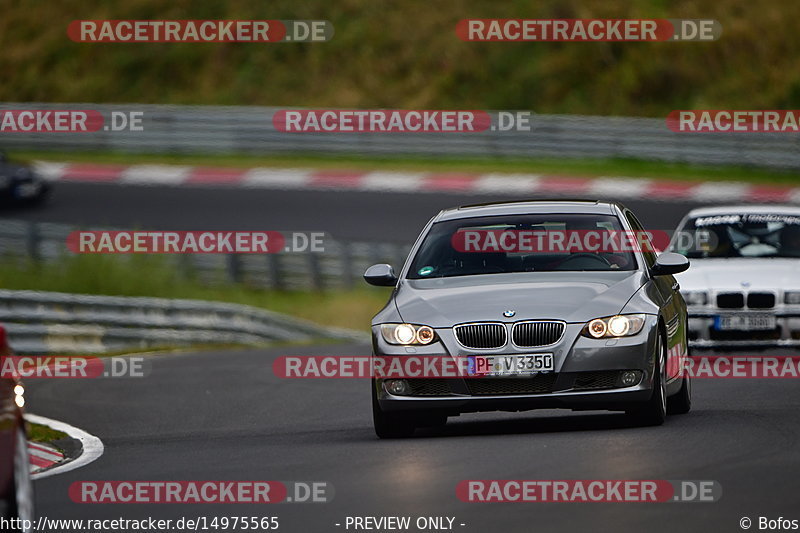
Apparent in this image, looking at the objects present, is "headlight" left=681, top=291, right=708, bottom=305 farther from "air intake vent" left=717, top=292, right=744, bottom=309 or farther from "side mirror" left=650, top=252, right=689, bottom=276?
"side mirror" left=650, top=252, right=689, bottom=276

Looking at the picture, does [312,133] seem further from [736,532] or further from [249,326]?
[736,532]

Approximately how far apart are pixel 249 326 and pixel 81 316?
2.69 m

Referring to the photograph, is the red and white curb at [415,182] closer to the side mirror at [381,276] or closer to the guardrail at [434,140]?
the guardrail at [434,140]

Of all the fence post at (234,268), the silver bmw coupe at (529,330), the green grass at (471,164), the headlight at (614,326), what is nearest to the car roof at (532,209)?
the silver bmw coupe at (529,330)

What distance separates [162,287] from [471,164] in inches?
398

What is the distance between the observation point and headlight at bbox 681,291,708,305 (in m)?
15.7

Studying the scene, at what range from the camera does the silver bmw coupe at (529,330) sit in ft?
34.8

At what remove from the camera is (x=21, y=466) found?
7.02 m

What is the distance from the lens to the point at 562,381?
10.6m

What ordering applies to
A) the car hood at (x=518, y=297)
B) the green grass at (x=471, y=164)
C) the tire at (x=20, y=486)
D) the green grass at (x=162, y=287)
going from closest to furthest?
the tire at (x=20, y=486)
the car hood at (x=518, y=297)
the green grass at (x=162, y=287)
the green grass at (x=471, y=164)

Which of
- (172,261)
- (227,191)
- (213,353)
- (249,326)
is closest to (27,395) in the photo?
(213,353)

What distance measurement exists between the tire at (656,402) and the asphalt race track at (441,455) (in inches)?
3.5

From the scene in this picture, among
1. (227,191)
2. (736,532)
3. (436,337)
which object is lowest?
(736,532)

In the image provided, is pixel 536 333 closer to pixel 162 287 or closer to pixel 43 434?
pixel 43 434
